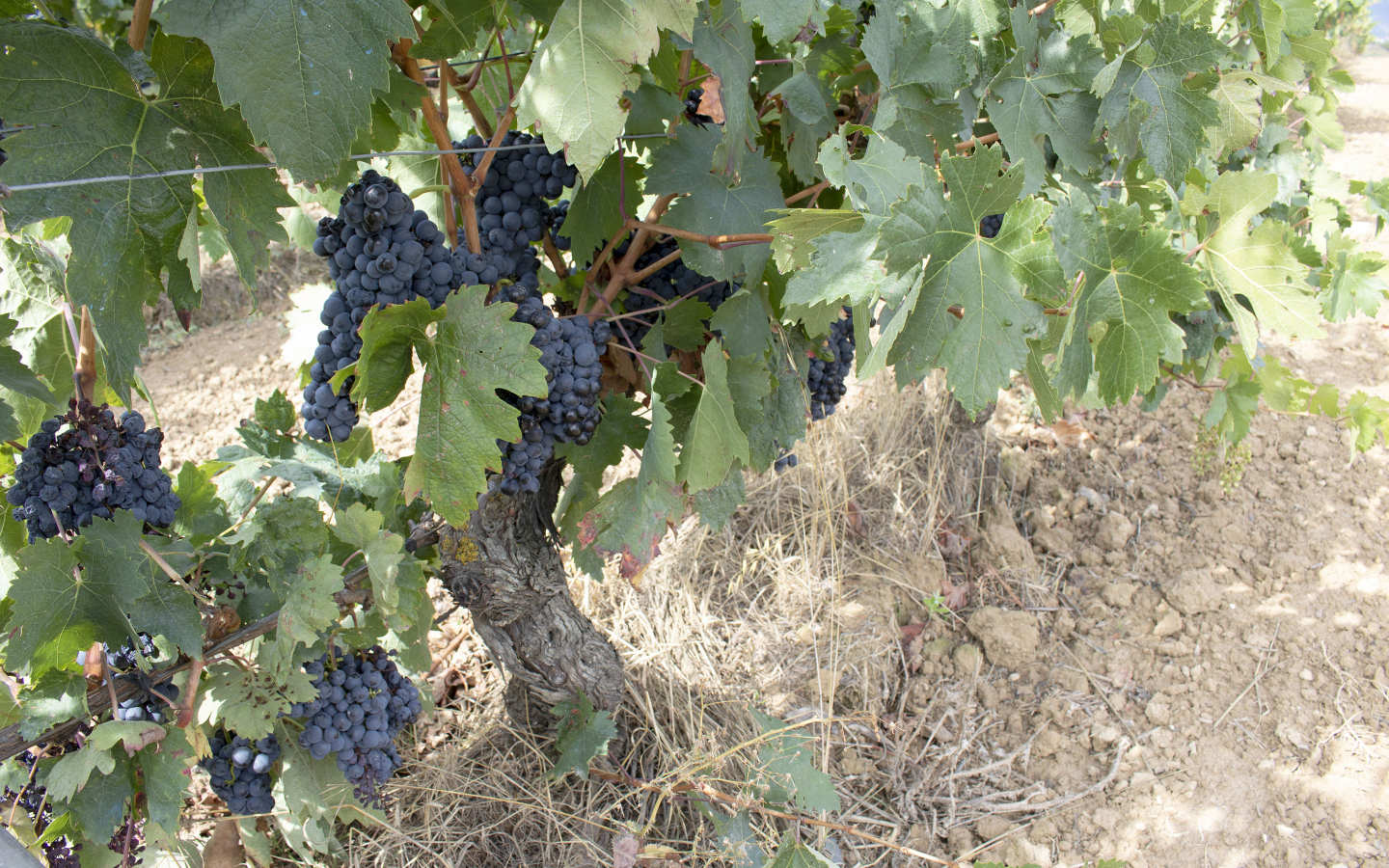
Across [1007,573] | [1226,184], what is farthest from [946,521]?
[1226,184]

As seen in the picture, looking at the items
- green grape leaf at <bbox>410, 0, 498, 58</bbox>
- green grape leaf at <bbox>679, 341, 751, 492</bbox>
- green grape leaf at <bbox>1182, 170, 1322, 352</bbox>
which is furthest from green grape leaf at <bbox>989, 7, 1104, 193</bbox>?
green grape leaf at <bbox>410, 0, 498, 58</bbox>

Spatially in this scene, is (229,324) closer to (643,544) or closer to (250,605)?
(250,605)

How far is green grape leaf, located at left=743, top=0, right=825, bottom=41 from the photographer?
3.88ft

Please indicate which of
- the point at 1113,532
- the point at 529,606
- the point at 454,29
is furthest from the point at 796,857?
the point at 1113,532

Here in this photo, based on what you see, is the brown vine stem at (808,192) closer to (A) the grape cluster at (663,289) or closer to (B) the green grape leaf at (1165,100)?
(A) the grape cluster at (663,289)

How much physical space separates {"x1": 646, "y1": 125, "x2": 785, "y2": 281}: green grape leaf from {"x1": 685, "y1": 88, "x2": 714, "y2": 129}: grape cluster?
208 millimetres

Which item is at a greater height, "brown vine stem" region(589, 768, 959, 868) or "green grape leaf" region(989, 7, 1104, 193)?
"green grape leaf" region(989, 7, 1104, 193)

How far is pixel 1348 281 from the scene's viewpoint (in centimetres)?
265

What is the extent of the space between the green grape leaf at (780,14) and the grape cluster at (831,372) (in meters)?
0.79

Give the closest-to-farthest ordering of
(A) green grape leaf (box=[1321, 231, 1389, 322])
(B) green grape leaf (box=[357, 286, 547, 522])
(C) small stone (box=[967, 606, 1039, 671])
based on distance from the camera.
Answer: (B) green grape leaf (box=[357, 286, 547, 522])
(A) green grape leaf (box=[1321, 231, 1389, 322])
(C) small stone (box=[967, 606, 1039, 671])

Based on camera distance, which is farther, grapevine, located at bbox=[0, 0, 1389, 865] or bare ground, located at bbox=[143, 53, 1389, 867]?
bare ground, located at bbox=[143, 53, 1389, 867]

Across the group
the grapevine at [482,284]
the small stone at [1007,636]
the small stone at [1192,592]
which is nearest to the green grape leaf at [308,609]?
the grapevine at [482,284]

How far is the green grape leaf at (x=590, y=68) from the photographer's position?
110 cm

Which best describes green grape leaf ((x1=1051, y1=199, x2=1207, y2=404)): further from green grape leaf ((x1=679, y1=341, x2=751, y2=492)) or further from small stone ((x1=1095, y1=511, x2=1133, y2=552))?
small stone ((x1=1095, y1=511, x2=1133, y2=552))
